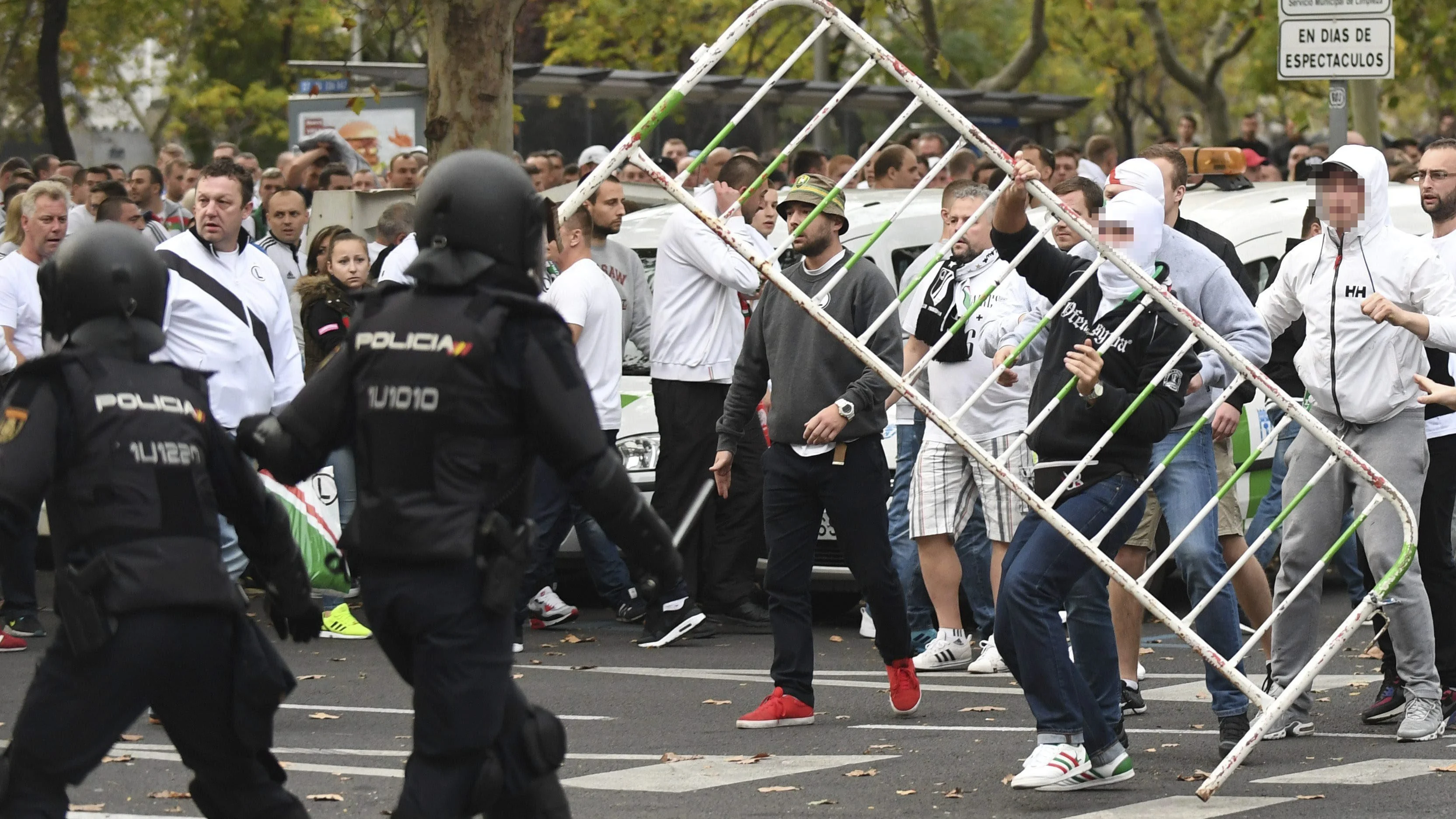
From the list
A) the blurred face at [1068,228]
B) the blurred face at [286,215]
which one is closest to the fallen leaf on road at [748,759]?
the blurred face at [1068,228]

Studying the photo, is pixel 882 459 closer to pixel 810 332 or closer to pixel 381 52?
pixel 810 332

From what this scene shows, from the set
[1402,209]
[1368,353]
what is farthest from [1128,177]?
[1402,209]

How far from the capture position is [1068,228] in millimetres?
7605

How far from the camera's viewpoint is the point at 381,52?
1395 inches

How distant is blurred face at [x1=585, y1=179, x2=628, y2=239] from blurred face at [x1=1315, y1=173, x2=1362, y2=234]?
4298mm

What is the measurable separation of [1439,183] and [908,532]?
3281 millimetres

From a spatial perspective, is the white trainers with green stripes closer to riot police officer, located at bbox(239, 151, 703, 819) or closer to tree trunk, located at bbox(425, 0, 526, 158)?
riot police officer, located at bbox(239, 151, 703, 819)

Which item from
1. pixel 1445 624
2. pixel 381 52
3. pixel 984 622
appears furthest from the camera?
pixel 381 52

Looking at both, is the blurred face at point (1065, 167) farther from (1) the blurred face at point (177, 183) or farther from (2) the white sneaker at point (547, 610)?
(1) the blurred face at point (177, 183)

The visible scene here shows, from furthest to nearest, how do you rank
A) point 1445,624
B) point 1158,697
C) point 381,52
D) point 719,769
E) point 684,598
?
point 381,52
point 684,598
point 1158,697
point 1445,624
point 719,769

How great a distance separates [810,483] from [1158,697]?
179 cm

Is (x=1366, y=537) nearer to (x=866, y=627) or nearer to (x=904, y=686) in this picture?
(x=904, y=686)

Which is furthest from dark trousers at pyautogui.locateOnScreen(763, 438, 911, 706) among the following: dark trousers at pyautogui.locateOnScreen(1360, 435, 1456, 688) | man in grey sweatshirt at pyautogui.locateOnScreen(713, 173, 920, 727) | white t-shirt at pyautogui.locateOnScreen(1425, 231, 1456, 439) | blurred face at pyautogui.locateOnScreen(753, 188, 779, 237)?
blurred face at pyautogui.locateOnScreen(753, 188, 779, 237)

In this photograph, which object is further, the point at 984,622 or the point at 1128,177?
the point at 984,622
